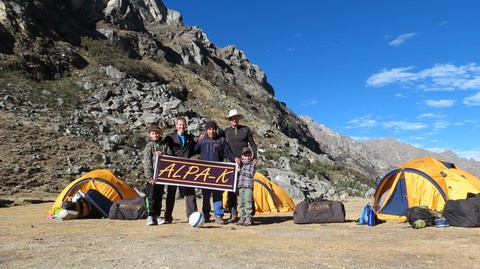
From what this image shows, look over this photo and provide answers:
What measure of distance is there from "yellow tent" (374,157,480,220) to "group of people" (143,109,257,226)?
3845 mm

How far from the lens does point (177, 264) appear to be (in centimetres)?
449

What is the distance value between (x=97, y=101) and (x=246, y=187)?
30.9 m

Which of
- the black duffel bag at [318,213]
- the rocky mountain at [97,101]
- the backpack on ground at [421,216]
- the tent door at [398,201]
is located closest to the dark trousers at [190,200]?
the black duffel bag at [318,213]

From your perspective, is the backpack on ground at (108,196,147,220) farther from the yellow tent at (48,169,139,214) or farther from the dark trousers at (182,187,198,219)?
the dark trousers at (182,187,198,219)

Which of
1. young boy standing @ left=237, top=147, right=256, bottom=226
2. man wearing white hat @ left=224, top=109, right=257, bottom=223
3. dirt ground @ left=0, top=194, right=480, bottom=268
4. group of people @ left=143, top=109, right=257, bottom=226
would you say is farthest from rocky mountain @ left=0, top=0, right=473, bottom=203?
dirt ground @ left=0, top=194, right=480, bottom=268

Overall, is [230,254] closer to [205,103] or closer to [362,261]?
[362,261]

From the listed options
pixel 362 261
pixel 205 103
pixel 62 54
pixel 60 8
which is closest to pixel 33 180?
pixel 362 261

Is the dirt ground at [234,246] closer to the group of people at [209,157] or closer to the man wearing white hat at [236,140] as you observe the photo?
the group of people at [209,157]

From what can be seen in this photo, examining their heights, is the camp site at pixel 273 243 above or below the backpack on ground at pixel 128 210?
below

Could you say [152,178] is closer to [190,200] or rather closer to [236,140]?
[190,200]

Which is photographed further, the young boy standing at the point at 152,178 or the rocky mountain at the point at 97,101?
the rocky mountain at the point at 97,101

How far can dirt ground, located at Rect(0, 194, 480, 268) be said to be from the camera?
15.2 ft

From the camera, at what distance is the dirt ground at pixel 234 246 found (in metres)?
4.62

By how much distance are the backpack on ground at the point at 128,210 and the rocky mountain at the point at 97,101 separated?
33.0 ft
